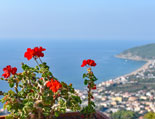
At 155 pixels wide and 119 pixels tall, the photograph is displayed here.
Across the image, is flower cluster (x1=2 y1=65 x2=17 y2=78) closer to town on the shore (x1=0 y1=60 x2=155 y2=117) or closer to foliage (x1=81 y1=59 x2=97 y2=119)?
foliage (x1=81 y1=59 x2=97 y2=119)

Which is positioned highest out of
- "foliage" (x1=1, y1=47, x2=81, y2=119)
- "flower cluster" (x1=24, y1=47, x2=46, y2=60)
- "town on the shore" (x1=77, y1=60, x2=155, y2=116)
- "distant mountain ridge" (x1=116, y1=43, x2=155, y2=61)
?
"distant mountain ridge" (x1=116, y1=43, x2=155, y2=61)

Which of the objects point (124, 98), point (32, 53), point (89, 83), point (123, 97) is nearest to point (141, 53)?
point (123, 97)

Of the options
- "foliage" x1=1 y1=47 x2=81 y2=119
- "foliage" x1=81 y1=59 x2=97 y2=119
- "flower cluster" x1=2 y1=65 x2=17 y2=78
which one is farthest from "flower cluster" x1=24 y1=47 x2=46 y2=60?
"foliage" x1=81 y1=59 x2=97 y2=119

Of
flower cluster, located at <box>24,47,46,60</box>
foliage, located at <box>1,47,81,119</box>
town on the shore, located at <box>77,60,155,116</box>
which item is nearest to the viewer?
foliage, located at <box>1,47,81,119</box>

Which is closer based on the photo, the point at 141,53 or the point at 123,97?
the point at 123,97

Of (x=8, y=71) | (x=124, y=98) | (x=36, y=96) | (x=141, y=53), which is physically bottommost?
(x=124, y=98)

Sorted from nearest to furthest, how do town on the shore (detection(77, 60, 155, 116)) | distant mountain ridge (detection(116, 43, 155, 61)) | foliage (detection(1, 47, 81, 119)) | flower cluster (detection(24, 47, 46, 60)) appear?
1. foliage (detection(1, 47, 81, 119))
2. flower cluster (detection(24, 47, 46, 60))
3. town on the shore (detection(77, 60, 155, 116))
4. distant mountain ridge (detection(116, 43, 155, 61))

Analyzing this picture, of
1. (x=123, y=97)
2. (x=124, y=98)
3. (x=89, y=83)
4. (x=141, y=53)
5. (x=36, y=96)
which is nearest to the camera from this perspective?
(x=36, y=96)

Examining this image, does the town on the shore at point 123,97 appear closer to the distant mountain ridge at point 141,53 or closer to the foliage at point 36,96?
the foliage at point 36,96

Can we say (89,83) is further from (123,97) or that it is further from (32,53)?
(123,97)

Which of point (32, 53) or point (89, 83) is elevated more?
point (32, 53)
